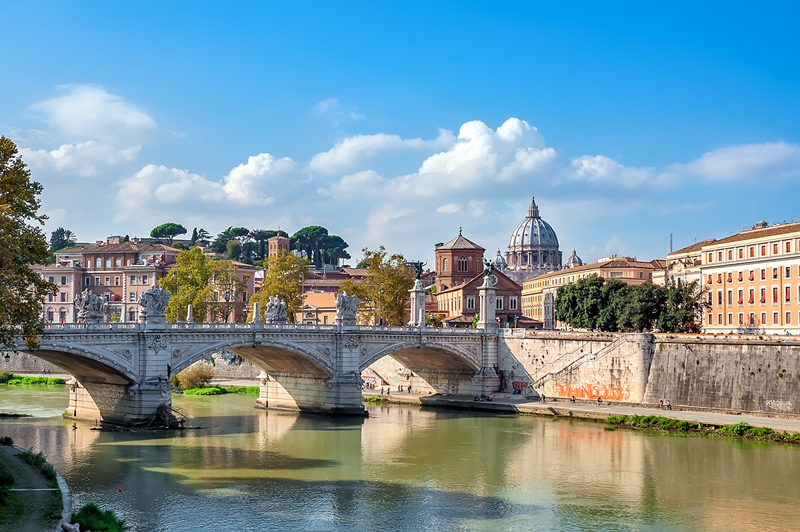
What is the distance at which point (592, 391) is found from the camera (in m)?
50.2

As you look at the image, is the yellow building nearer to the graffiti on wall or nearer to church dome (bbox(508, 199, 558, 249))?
the graffiti on wall

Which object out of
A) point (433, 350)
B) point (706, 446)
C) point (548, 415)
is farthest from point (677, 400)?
point (433, 350)

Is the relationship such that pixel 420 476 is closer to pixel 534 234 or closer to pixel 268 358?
pixel 268 358

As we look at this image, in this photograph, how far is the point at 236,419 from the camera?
4638 centimetres

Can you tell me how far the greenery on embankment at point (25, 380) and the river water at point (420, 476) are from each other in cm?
2447

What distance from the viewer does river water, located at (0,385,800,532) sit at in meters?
25.3

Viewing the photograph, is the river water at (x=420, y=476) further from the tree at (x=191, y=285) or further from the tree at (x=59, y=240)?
the tree at (x=59, y=240)

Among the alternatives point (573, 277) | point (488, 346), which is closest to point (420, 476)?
point (488, 346)

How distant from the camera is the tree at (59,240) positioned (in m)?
144

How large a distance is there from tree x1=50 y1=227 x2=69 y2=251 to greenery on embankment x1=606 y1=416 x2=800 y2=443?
11801cm

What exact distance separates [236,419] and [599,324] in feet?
95.0

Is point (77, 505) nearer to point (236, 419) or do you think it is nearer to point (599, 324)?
point (236, 419)

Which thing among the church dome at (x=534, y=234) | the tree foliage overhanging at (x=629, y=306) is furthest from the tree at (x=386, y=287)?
the church dome at (x=534, y=234)

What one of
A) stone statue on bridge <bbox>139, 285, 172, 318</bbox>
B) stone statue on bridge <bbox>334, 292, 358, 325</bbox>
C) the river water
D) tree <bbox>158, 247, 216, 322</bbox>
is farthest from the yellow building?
stone statue on bridge <bbox>139, 285, 172, 318</bbox>
